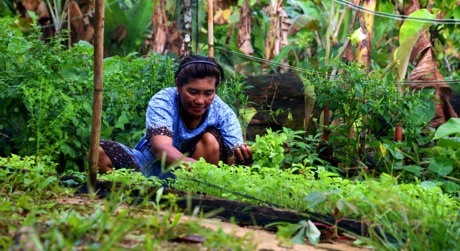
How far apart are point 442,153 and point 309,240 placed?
3339 mm

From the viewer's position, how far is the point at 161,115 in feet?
18.9

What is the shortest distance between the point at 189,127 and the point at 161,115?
0.32 m

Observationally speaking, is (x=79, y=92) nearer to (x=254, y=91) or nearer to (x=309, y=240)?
(x=254, y=91)

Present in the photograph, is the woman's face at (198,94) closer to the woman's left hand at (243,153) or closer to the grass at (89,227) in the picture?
the woman's left hand at (243,153)

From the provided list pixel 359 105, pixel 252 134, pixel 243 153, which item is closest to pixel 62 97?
pixel 243 153

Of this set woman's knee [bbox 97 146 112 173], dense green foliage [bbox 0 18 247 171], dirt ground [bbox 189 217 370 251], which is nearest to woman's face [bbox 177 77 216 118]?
woman's knee [bbox 97 146 112 173]

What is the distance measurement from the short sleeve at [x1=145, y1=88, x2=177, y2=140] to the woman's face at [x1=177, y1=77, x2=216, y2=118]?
131 mm

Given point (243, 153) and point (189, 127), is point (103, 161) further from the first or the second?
point (243, 153)

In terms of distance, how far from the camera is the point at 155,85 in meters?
6.86

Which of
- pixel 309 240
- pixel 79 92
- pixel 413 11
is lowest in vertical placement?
pixel 309 240

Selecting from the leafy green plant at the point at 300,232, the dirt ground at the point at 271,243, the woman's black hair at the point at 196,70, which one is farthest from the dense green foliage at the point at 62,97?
the leafy green plant at the point at 300,232

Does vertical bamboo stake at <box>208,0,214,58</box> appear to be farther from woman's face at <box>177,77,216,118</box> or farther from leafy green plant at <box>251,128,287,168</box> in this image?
leafy green plant at <box>251,128,287,168</box>

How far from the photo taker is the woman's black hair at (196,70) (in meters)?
5.77

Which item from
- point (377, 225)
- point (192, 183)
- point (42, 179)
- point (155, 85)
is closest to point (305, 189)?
point (192, 183)
